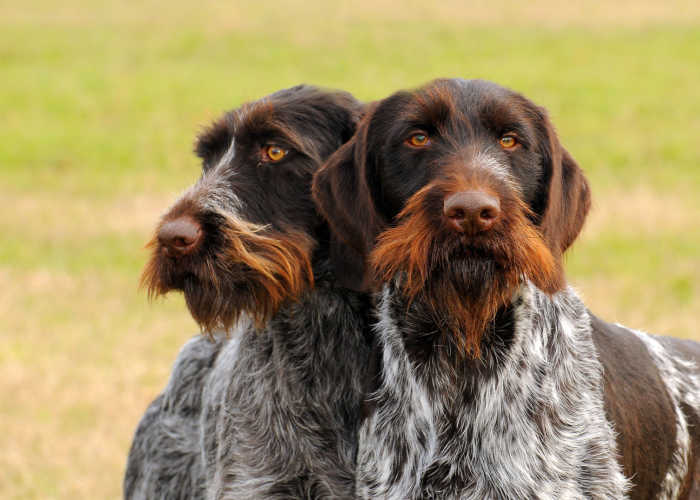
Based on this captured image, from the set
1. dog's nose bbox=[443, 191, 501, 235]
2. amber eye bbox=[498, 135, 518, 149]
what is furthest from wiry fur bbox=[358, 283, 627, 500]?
dog's nose bbox=[443, 191, 501, 235]

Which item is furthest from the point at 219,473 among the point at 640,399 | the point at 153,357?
the point at 153,357

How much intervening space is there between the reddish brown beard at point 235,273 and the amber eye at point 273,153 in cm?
38

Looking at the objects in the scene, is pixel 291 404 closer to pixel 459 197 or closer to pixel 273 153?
pixel 273 153

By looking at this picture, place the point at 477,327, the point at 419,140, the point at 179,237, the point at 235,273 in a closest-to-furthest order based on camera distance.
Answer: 1. the point at 477,327
2. the point at 419,140
3. the point at 179,237
4. the point at 235,273

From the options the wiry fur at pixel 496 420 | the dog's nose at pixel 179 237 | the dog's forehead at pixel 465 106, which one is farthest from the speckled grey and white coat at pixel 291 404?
the dog's forehead at pixel 465 106

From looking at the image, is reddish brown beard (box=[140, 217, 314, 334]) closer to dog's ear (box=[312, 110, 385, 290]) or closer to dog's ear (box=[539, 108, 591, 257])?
dog's ear (box=[312, 110, 385, 290])

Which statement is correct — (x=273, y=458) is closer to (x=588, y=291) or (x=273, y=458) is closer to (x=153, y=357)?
(x=153, y=357)

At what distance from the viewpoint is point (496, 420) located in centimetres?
473

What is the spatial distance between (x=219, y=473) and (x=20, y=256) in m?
10.6

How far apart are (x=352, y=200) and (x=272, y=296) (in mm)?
713

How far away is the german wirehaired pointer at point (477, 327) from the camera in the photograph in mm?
4512

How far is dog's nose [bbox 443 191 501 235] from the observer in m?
4.20

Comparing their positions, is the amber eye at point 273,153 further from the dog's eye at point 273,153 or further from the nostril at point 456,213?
the nostril at point 456,213

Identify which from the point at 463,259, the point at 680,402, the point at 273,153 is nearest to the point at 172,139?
the point at 273,153
